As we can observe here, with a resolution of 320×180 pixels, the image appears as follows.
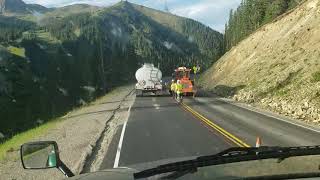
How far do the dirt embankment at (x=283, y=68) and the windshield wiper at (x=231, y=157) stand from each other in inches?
943

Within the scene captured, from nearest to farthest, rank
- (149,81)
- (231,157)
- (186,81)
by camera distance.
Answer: (231,157) → (186,81) → (149,81)

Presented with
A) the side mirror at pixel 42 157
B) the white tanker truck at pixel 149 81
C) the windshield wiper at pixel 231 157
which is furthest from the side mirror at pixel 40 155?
the white tanker truck at pixel 149 81

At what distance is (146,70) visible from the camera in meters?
59.5

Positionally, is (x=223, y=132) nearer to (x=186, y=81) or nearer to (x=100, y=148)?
(x=100, y=148)

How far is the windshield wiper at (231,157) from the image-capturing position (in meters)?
3.29

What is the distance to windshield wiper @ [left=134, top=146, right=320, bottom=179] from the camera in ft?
10.8

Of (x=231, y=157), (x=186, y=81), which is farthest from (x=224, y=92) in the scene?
(x=231, y=157)

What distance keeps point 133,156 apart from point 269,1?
89.7m

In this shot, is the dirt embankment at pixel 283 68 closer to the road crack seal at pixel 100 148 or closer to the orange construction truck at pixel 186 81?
the orange construction truck at pixel 186 81

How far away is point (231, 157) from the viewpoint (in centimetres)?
357

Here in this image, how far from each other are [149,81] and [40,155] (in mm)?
53267

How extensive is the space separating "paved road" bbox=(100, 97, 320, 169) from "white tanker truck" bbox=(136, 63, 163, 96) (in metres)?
24.6

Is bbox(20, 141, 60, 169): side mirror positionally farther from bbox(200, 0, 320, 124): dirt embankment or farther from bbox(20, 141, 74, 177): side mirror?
bbox(200, 0, 320, 124): dirt embankment

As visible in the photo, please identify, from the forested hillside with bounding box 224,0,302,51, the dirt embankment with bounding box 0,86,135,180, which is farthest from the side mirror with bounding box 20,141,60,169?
the forested hillside with bounding box 224,0,302,51
